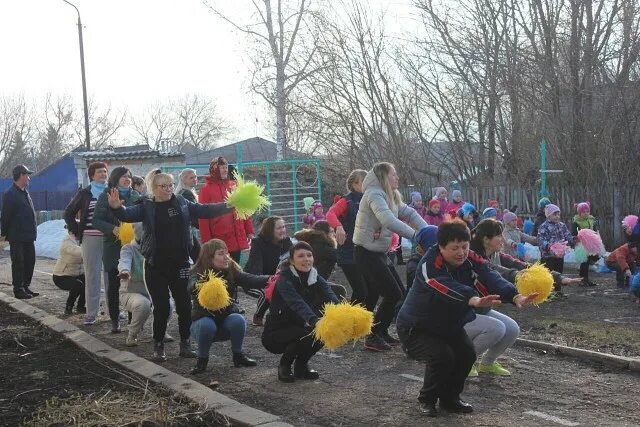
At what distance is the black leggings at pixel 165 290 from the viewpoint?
25.5 ft

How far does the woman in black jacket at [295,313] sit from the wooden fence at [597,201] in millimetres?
12970

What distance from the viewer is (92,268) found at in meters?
10.2

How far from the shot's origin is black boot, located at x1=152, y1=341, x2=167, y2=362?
312 inches

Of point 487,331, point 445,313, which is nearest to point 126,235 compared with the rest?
point 487,331

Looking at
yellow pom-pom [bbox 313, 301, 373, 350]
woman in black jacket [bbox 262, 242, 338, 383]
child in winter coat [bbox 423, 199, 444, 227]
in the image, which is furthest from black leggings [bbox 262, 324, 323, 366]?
child in winter coat [bbox 423, 199, 444, 227]

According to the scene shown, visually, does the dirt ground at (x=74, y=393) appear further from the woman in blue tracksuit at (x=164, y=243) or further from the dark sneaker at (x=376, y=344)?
the dark sneaker at (x=376, y=344)

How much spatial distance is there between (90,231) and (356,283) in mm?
3294

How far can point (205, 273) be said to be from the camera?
297 inches

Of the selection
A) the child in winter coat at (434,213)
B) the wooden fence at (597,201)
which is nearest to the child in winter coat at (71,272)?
the child in winter coat at (434,213)

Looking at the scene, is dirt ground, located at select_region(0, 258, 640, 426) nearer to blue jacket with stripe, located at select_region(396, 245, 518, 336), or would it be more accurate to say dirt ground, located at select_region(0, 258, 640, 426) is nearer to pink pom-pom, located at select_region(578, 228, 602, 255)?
blue jacket with stripe, located at select_region(396, 245, 518, 336)

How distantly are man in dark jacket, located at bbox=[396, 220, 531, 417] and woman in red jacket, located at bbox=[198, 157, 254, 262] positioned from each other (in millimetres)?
4397

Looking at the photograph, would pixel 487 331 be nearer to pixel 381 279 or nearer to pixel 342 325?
pixel 342 325

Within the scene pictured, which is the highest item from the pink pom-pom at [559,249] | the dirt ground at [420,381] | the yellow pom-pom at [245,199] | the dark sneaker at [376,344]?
the yellow pom-pom at [245,199]

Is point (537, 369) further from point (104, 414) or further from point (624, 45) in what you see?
point (624, 45)
